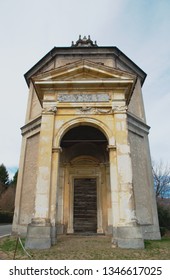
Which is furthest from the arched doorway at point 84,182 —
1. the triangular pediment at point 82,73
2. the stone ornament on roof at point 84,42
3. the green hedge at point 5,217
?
the green hedge at point 5,217

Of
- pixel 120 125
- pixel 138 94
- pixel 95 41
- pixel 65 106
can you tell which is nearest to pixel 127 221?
pixel 120 125

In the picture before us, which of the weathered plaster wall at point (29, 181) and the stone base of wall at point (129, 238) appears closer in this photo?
the stone base of wall at point (129, 238)

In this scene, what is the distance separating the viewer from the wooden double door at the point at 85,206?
10.9 metres

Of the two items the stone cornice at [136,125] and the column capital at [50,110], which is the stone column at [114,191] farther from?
the stone cornice at [136,125]

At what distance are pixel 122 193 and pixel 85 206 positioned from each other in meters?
4.25

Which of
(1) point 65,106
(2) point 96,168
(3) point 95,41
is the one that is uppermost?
(3) point 95,41

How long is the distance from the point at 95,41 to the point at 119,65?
548 cm

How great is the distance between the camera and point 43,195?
7625 mm

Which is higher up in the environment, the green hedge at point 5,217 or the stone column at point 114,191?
the stone column at point 114,191

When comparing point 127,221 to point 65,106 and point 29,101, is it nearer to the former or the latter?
point 65,106

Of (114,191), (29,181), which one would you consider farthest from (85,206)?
(114,191)

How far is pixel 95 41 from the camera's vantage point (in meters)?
18.5

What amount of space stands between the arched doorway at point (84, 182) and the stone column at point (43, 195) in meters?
2.02

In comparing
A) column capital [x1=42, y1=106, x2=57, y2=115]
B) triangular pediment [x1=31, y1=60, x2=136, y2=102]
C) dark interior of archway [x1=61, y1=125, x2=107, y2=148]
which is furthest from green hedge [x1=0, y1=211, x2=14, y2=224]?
triangular pediment [x1=31, y1=60, x2=136, y2=102]
